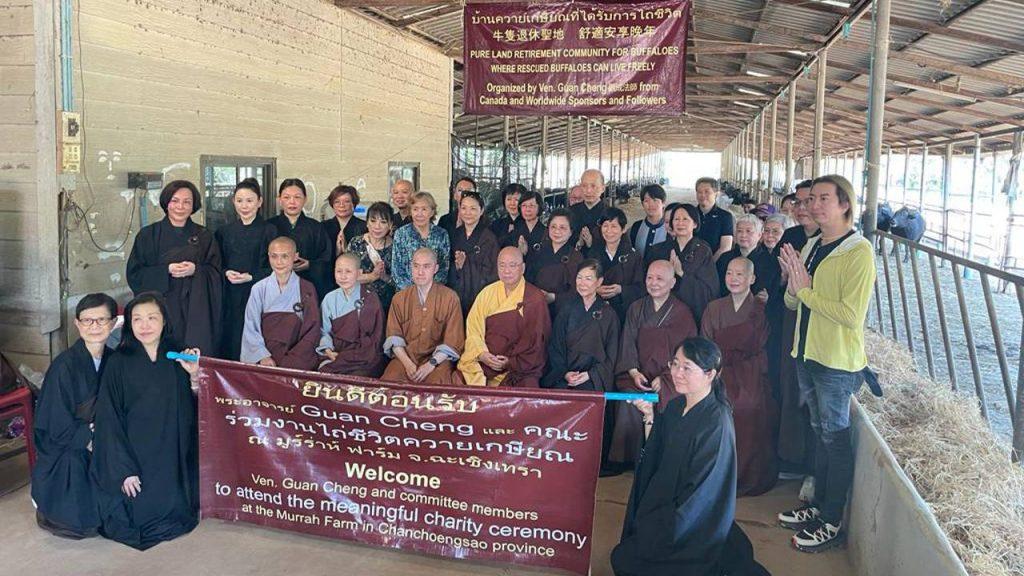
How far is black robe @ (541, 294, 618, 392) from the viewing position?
4797 mm

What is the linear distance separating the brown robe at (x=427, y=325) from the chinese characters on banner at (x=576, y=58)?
→ 253 centimetres

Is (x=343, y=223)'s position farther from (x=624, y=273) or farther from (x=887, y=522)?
(x=887, y=522)

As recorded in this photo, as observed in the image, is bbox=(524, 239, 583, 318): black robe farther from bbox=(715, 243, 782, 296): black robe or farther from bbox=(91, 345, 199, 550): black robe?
bbox=(91, 345, 199, 550): black robe

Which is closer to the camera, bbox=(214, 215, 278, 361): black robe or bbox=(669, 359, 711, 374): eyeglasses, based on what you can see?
bbox=(669, 359, 711, 374): eyeglasses

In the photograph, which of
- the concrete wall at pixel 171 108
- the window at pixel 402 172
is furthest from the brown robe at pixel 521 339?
the window at pixel 402 172

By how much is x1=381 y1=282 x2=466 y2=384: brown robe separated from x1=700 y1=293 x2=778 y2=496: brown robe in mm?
1548

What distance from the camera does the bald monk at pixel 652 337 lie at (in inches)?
185

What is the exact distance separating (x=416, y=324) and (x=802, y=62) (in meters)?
10.3

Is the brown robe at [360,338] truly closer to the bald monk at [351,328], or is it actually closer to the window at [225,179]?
the bald monk at [351,328]

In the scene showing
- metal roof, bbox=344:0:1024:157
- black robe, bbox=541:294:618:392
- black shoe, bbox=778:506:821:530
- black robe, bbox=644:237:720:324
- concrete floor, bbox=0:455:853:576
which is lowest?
concrete floor, bbox=0:455:853:576

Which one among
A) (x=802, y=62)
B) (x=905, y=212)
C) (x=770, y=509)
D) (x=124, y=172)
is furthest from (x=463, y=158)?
(x=770, y=509)

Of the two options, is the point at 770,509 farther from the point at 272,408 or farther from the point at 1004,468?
the point at 272,408

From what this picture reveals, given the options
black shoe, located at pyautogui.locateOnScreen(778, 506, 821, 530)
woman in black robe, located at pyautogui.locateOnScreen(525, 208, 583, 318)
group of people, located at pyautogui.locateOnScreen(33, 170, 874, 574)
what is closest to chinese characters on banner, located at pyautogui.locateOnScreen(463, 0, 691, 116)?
group of people, located at pyautogui.locateOnScreen(33, 170, 874, 574)

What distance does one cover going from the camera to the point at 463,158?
55.3 ft
